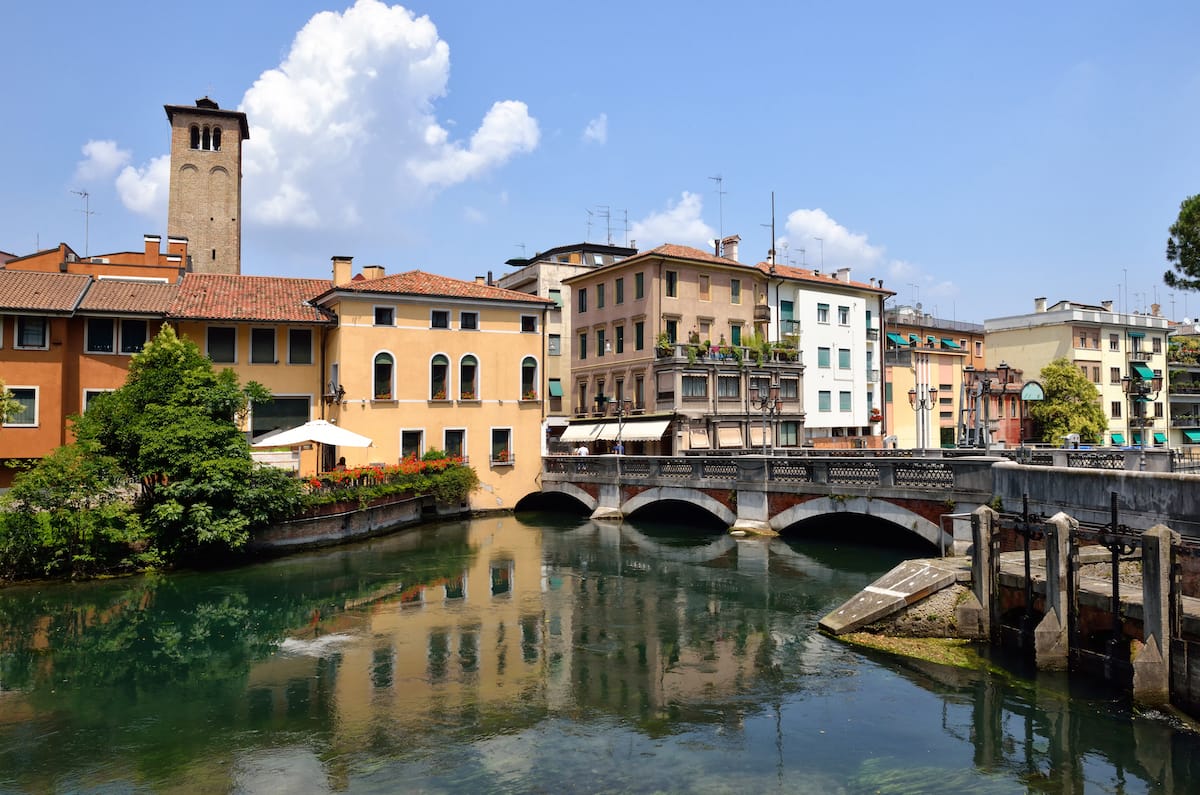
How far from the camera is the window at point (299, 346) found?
40.0 metres

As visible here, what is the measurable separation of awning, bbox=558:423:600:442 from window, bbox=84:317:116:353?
2355 cm

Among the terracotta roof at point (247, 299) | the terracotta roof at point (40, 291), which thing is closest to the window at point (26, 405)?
the terracotta roof at point (40, 291)

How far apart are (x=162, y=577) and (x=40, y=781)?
15600mm

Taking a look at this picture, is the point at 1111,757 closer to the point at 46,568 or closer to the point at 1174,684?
the point at 1174,684

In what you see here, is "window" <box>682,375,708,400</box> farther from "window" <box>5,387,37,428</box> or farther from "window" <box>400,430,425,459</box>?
"window" <box>5,387,37,428</box>

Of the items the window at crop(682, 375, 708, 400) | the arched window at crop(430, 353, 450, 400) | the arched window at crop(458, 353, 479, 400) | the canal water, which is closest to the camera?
the canal water

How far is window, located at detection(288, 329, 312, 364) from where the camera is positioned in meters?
40.0

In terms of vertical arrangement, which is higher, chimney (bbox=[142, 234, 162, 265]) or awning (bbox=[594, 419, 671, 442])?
chimney (bbox=[142, 234, 162, 265])

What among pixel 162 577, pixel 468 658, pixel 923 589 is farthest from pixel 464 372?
pixel 923 589

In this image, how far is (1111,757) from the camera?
11.7 metres

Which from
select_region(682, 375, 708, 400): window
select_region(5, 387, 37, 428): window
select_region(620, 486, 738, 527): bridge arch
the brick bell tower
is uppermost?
the brick bell tower

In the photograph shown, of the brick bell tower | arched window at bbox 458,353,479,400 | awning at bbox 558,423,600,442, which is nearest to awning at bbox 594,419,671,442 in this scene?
awning at bbox 558,423,600,442

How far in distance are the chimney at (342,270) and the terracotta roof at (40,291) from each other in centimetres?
1138

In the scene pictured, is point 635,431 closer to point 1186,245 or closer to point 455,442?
point 455,442
